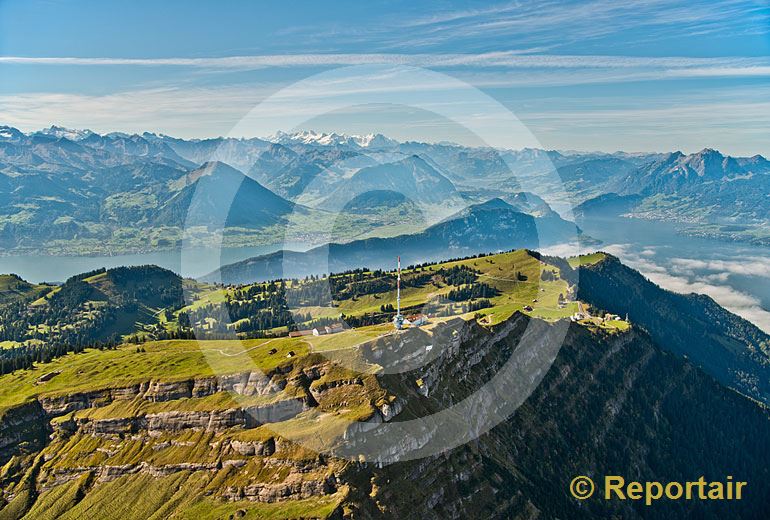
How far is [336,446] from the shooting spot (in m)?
89.8

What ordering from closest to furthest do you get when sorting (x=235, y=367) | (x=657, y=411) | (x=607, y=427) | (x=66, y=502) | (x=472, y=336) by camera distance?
(x=66, y=502) → (x=235, y=367) → (x=472, y=336) → (x=607, y=427) → (x=657, y=411)

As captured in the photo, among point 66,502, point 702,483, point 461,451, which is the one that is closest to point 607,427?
point 702,483

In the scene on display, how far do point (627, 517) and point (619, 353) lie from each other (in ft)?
182

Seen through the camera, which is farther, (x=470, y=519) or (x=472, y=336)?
(x=472, y=336)

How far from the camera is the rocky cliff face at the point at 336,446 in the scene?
298ft

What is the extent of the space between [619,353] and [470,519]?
10216 centimetres

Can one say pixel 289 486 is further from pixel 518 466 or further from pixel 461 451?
pixel 518 466

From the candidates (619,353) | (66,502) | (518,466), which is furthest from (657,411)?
(66,502)

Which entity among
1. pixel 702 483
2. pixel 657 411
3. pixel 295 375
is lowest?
pixel 702 483

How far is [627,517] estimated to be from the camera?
450 ft

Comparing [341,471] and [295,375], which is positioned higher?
[295,375]

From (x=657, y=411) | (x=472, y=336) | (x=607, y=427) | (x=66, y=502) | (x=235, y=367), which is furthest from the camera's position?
(x=657, y=411)

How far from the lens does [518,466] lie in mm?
118500

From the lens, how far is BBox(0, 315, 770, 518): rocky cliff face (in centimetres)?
9069
